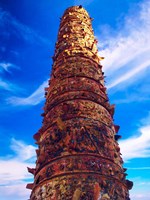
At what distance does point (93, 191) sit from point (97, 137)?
4.60ft

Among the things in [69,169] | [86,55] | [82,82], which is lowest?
Answer: [69,169]

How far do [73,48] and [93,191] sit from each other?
557cm

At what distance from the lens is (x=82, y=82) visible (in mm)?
6711

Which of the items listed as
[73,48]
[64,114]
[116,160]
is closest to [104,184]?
[116,160]

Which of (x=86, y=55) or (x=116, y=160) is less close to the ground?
(x=86, y=55)

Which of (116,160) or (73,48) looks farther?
(73,48)

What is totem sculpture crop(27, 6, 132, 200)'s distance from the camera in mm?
4295

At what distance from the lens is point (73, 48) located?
27.2 ft

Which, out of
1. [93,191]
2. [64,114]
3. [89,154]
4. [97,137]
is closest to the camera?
[93,191]

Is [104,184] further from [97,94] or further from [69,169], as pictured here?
[97,94]

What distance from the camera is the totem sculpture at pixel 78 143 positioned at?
429 centimetres

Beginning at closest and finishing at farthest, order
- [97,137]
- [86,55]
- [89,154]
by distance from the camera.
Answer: [89,154]
[97,137]
[86,55]

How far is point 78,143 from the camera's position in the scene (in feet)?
16.3

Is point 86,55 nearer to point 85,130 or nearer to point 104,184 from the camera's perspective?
point 85,130
